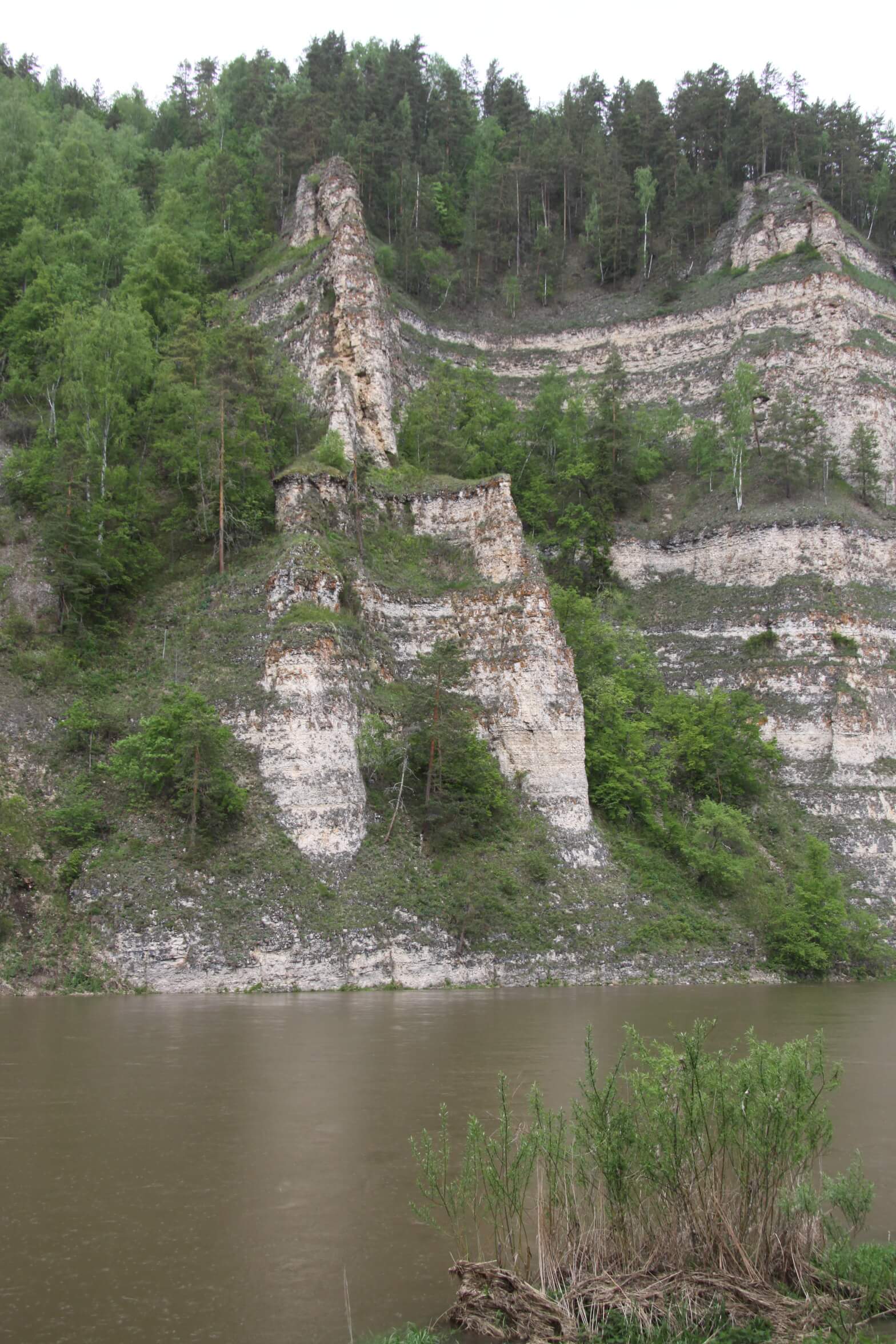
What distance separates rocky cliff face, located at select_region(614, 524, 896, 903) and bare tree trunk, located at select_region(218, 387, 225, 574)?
2260 cm

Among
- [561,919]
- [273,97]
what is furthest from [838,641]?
[273,97]

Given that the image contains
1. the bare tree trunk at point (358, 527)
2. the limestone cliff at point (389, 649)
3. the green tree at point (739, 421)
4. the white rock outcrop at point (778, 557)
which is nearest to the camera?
the limestone cliff at point (389, 649)

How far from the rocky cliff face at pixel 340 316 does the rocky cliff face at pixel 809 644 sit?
625 inches

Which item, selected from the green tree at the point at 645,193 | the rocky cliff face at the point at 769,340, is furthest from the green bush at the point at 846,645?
the green tree at the point at 645,193

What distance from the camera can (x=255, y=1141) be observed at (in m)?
12.2

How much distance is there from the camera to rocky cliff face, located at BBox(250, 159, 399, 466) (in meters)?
48.1

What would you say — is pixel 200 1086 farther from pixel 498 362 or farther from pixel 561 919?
pixel 498 362

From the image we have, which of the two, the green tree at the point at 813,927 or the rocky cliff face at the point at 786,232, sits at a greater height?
the rocky cliff face at the point at 786,232

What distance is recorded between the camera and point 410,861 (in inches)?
1240

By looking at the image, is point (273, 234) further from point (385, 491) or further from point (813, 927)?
point (813, 927)

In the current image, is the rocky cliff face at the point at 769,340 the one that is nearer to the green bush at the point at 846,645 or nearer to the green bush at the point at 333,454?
the green bush at the point at 846,645

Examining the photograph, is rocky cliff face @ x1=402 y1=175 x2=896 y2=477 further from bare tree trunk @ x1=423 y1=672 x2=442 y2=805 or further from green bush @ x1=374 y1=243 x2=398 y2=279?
bare tree trunk @ x1=423 y1=672 x2=442 y2=805

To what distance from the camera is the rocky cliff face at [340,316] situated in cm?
4806

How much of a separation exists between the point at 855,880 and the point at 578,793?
40.5 feet
